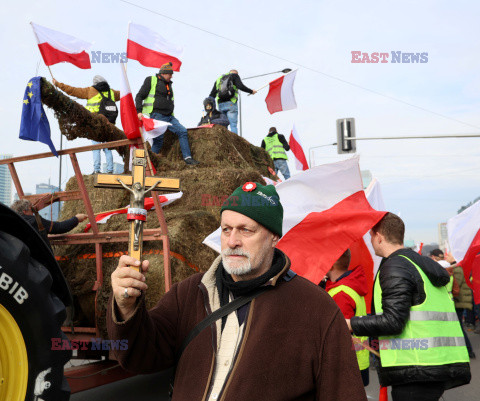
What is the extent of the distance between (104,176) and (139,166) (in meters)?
0.17

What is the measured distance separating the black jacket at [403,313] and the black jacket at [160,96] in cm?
509

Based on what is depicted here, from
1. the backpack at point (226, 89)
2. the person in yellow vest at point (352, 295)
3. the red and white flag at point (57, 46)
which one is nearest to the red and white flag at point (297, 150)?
the backpack at point (226, 89)

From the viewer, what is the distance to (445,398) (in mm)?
5820

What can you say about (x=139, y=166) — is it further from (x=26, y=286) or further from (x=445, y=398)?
(x=445, y=398)

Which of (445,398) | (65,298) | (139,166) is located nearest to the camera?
(139,166)

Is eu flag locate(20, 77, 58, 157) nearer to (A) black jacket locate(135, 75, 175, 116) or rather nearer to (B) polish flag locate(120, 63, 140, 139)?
(B) polish flag locate(120, 63, 140, 139)

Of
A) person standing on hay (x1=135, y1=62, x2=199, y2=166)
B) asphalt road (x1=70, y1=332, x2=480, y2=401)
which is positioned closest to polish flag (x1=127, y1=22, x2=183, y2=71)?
person standing on hay (x1=135, y1=62, x2=199, y2=166)

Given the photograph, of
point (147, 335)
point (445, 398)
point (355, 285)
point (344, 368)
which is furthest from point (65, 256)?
point (445, 398)

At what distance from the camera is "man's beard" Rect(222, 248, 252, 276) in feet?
6.66

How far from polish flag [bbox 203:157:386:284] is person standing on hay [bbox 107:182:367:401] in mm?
2436

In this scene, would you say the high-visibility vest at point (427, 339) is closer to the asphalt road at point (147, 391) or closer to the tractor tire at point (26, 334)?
the tractor tire at point (26, 334)

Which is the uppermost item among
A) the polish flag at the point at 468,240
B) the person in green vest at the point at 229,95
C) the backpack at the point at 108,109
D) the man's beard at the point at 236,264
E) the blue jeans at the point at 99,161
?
the person in green vest at the point at 229,95

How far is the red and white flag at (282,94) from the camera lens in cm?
1231

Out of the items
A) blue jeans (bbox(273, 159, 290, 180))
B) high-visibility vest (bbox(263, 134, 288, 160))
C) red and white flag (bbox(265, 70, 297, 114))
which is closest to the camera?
high-visibility vest (bbox(263, 134, 288, 160))
